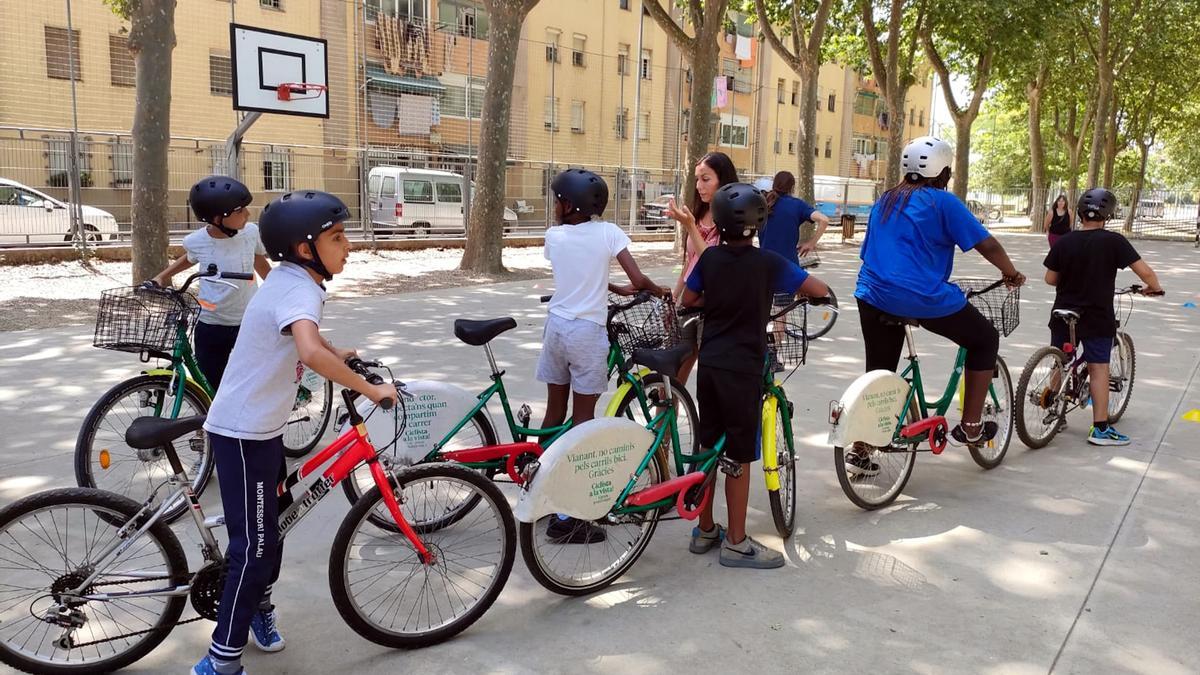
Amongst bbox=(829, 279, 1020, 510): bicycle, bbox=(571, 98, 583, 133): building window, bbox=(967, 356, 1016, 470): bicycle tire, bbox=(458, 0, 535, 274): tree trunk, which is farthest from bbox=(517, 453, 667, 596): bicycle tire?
bbox=(571, 98, 583, 133): building window

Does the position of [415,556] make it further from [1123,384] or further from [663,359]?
[1123,384]

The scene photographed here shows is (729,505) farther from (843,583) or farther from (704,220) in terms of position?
(704,220)

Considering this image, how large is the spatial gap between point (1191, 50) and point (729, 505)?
3807 centimetres

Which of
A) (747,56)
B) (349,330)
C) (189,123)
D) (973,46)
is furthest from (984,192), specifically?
(349,330)

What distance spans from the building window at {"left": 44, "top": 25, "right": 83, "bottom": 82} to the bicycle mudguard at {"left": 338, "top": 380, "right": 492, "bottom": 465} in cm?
2130

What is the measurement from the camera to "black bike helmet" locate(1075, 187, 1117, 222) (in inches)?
222

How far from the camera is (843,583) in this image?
3.93m

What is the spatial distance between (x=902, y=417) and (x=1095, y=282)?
75.3 inches

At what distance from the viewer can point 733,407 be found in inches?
152

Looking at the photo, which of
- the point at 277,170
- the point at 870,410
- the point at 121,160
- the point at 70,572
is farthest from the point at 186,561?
the point at 277,170

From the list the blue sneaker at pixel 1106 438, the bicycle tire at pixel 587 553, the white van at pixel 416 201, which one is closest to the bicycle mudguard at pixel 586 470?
the bicycle tire at pixel 587 553

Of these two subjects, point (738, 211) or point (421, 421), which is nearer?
point (738, 211)

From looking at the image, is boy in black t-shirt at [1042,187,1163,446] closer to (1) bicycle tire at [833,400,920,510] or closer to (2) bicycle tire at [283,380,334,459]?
(1) bicycle tire at [833,400,920,510]

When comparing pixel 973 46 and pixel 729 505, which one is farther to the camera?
pixel 973 46
